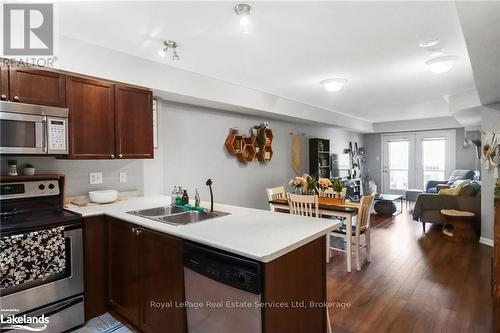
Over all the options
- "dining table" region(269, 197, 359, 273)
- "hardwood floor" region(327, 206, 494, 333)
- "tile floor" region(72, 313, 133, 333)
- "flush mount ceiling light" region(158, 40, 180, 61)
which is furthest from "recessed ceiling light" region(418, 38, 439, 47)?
"tile floor" region(72, 313, 133, 333)

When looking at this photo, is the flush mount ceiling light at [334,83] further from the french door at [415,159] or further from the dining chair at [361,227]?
the french door at [415,159]

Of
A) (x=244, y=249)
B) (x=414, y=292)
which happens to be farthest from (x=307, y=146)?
(x=244, y=249)

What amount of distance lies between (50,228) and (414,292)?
3.24 metres

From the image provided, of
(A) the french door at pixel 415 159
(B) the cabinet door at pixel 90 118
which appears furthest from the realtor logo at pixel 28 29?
(A) the french door at pixel 415 159

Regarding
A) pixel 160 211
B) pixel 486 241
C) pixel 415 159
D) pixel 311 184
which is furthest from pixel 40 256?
pixel 415 159

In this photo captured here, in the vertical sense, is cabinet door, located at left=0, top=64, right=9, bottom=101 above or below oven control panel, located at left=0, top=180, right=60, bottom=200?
above

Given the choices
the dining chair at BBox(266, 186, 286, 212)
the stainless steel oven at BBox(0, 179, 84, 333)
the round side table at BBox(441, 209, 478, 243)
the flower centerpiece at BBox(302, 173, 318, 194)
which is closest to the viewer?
the stainless steel oven at BBox(0, 179, 84, 333)

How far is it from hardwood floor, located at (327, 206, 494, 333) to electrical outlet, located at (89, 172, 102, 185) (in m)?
2.57

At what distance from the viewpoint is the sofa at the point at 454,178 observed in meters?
6.69

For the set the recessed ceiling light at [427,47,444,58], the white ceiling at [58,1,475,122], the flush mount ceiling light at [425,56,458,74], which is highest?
the white ceiling at [58,1,475,122]

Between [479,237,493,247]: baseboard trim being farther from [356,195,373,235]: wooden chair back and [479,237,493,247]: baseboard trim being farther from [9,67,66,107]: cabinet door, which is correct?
[9,67,66,107]: cabinet door

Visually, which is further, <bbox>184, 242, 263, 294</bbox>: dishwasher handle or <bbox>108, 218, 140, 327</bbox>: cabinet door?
<bbox>108, 218, 140, 327</bbox>: cabinet door

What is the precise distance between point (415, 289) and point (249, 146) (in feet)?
9.76

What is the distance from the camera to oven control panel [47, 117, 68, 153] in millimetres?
2209
